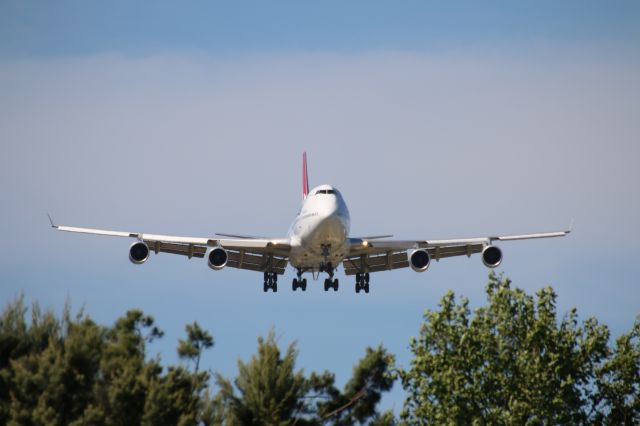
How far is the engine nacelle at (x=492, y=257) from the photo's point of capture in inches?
2547

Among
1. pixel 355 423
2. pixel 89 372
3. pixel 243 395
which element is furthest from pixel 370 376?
pixel 89 372

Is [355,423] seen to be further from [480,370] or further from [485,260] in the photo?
[485,260]

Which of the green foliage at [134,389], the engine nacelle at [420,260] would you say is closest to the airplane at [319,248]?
the engine nacelle at [420,260]

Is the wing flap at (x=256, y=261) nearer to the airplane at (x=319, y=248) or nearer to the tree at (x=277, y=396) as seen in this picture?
the airplane at (x=319, y=248)

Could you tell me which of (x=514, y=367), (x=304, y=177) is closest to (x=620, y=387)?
(x=514, y=367)

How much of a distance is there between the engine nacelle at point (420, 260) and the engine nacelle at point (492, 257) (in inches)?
110

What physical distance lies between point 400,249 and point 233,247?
27.4ft

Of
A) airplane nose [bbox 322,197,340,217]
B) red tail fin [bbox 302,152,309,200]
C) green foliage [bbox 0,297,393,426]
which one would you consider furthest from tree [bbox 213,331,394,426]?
red tail fin [bbox 302,152,309,200]

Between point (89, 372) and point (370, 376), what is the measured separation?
1089 centimetres

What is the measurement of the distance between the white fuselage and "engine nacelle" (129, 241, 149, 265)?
277 inches

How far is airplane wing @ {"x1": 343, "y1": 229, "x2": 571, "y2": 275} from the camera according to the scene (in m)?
65.4

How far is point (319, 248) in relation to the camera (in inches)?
2424

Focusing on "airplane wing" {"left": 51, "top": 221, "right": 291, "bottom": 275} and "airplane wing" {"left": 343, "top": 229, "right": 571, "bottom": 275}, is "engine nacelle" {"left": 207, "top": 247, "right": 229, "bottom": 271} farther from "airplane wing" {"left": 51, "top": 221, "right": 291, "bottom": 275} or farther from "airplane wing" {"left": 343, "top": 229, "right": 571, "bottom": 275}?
"airplane wing" {"left": 343, "top": 229, "right": 571, "bottom": 275}

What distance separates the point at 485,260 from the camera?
64688 mm
